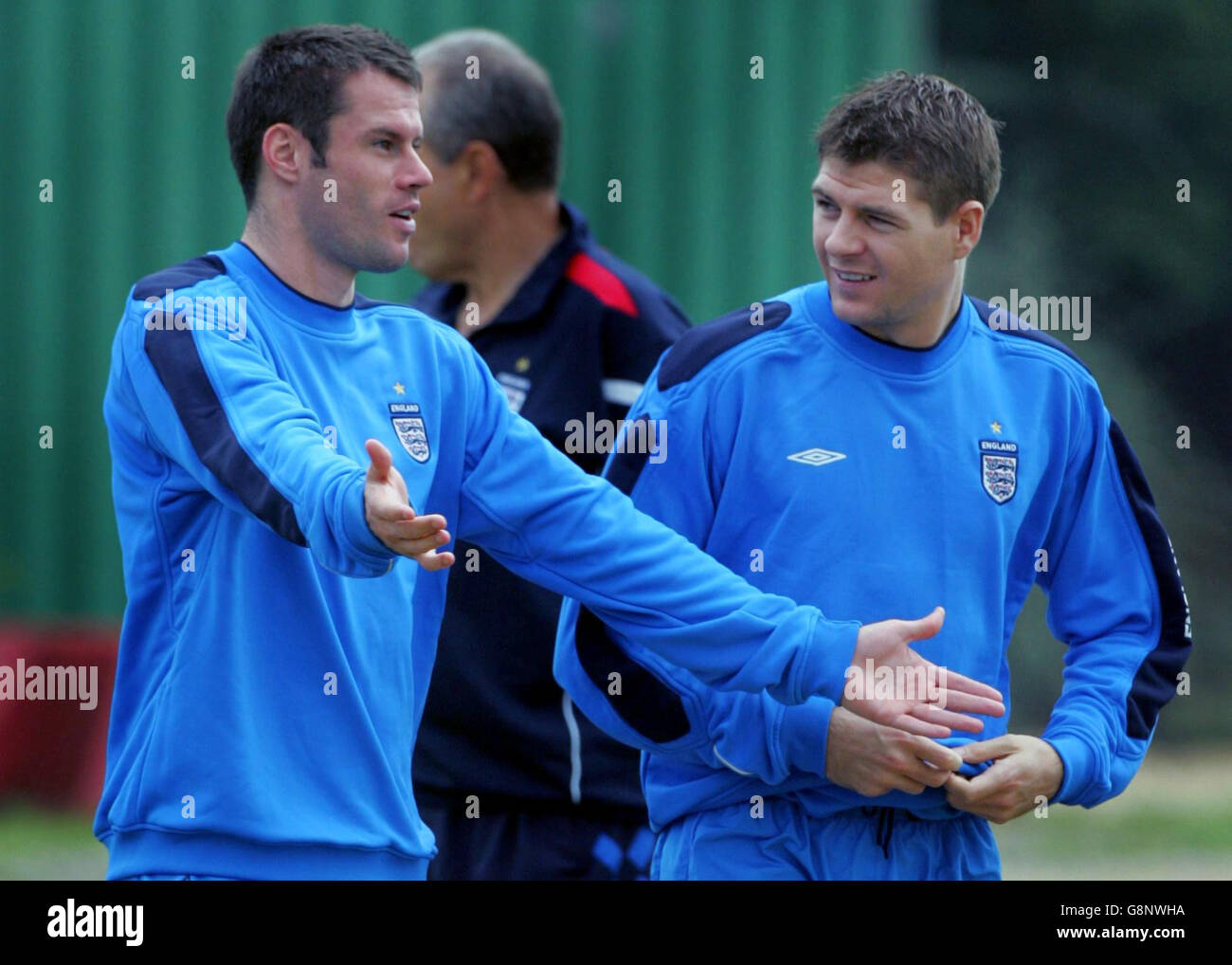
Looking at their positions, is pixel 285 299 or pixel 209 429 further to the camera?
pixel 285 299

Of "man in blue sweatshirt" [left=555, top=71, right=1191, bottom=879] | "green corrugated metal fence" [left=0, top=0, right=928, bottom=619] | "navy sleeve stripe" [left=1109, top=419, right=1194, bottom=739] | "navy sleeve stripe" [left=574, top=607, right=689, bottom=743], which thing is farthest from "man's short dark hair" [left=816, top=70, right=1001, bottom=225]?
"green corrugated metal fence" [left=0, top=0, right=928, bottom=619]

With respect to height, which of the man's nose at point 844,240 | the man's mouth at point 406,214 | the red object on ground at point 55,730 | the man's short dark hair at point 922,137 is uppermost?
the man's short dark hair at point 922,137

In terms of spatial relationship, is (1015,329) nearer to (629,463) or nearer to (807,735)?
(629,463)

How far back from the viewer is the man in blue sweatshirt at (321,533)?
2621 mm

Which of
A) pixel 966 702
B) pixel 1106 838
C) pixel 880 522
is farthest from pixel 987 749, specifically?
pixel 1106 838

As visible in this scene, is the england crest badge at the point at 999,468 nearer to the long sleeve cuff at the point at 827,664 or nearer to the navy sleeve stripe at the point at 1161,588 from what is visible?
the navy sleeve stripe at the point at 1161,588

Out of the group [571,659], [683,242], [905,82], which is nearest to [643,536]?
[571,659]

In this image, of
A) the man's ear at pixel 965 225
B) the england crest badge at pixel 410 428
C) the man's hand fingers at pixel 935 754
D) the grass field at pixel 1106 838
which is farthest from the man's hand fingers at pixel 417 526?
the grass field at pixel 1106 838

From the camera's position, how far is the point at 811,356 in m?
3.13

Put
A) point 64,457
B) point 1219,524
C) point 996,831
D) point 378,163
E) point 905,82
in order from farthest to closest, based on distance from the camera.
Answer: point 1219,524, point 996,831, point 64,457, point 905,82, point 378,163

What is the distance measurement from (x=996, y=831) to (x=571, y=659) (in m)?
6.97

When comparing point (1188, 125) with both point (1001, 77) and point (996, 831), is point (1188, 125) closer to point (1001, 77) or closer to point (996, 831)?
point (1001, 77)

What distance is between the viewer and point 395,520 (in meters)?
2.39

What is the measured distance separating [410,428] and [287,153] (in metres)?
0.53
